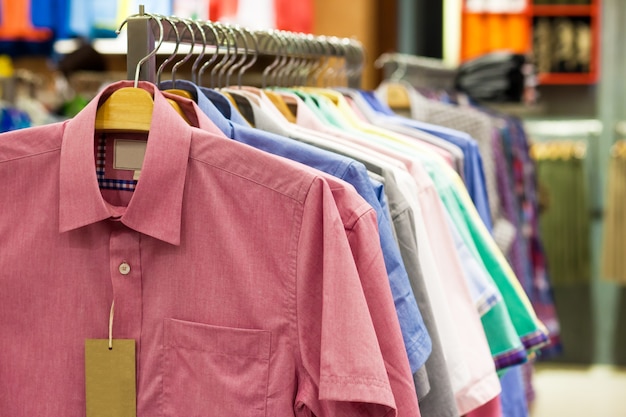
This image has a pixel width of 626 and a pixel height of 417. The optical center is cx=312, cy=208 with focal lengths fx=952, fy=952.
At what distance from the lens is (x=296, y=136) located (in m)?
1.69

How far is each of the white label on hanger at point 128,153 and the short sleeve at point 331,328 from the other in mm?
284

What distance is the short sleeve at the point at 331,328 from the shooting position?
1.29m

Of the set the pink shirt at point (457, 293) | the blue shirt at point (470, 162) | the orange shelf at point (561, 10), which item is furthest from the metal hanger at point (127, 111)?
the orange shelf at point (561, 10)

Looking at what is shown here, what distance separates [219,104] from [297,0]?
3.61 m

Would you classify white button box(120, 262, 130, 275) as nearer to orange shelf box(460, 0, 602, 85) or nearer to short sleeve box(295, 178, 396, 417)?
short sleeve box(295, 178, 396, 417)

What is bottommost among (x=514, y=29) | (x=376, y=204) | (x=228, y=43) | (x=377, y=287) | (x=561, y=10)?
(x=377, y=287)

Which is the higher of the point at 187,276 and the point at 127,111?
the point at 127,111

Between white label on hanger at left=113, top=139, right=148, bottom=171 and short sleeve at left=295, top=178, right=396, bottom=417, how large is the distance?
28cm

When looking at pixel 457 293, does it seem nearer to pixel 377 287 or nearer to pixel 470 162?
pixel 377 287

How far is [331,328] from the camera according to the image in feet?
4.26

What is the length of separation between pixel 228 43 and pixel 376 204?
0.51 metres

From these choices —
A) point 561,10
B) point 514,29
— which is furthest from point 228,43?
point 561,10

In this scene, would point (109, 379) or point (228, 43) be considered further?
point (228, 43)

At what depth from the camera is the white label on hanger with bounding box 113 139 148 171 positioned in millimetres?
1446
